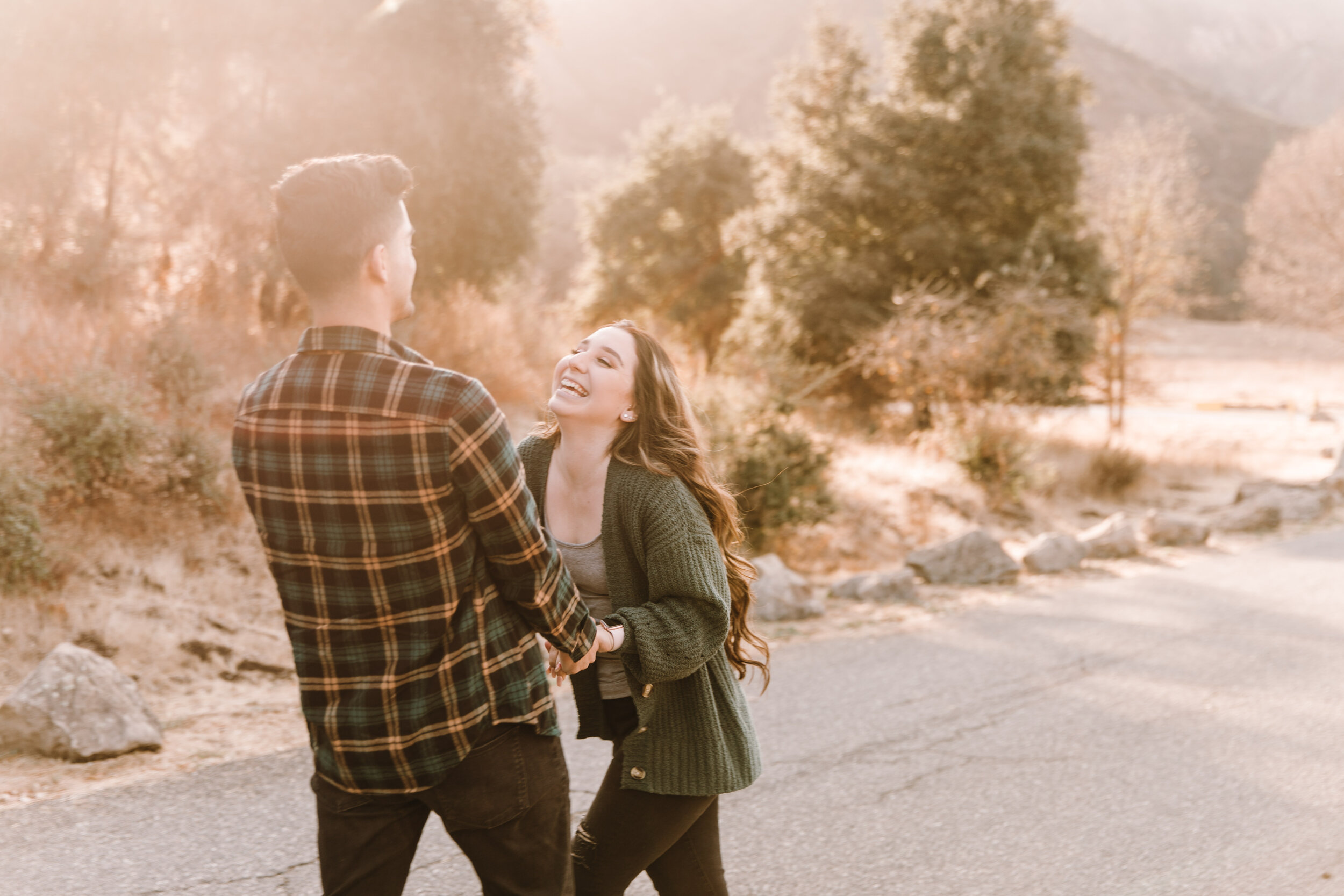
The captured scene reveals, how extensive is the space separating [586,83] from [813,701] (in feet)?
331

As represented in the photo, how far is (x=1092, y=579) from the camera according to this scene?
27.0 ft

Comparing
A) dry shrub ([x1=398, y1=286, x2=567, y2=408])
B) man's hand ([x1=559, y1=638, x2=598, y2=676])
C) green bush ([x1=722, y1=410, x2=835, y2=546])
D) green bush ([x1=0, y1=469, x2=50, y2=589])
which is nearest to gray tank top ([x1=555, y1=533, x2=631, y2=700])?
man's hand ([x1=559, y1=638, x2=598, y2=676])

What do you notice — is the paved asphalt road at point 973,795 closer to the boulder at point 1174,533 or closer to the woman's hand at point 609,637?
the woman's hand at point 609,637

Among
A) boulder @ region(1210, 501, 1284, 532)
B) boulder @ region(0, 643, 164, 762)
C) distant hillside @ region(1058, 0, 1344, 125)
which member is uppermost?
distant hillside @ region(1058, 0, 1344, 125)

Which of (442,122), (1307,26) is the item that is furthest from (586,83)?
(1307,26)

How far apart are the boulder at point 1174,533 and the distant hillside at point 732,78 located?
7091cm

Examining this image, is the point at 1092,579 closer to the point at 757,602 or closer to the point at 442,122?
the point at 757,602

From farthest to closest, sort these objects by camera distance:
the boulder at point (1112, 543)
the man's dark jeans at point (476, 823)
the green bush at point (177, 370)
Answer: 1. the boulder at point (1112, 543)
2. the green bush at point (177, 370)
3. the man's dark jeans at point (476, 823)

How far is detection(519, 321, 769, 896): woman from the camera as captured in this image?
2037 millimetres

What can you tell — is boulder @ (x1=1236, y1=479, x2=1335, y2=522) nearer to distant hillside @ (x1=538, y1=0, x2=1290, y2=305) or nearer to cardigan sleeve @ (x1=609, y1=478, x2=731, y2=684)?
cardigan sleeve @ (x1=609, y1=478, x2=731, y2=684)

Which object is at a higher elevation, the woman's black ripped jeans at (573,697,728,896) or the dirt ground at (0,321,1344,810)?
the woman's black ripped jeans at (573,697,728,896)

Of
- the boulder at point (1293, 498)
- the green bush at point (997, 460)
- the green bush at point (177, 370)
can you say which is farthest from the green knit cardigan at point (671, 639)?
the boulder at point (1293, 498)

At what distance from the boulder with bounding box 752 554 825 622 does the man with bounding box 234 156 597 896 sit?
5.14 meters

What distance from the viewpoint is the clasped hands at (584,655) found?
1829 mm
